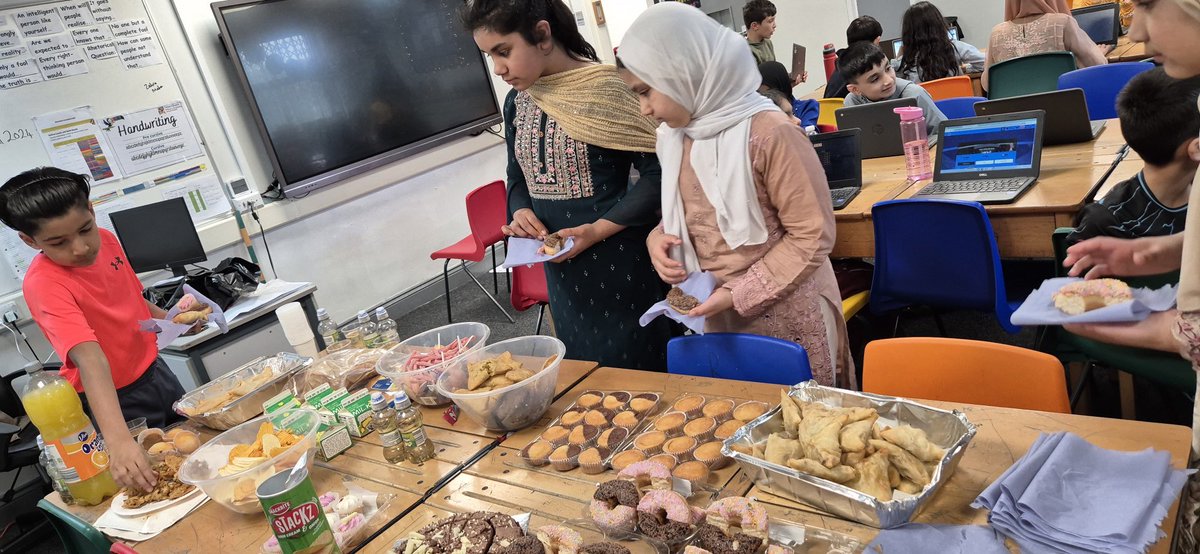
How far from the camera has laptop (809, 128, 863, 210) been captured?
3055 millimetres

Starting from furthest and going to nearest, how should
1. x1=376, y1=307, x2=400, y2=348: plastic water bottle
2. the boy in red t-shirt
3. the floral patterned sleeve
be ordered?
x1=376, y1=307, x2=400, y2=348: plastic water bottle, the boy in red t-shirt, the floral patterned sleeve

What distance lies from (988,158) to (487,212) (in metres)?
2.83

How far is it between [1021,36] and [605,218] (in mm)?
3402

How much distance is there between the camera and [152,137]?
414cm

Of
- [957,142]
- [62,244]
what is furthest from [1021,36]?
[62,244]

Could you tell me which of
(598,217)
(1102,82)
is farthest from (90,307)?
(1102,82)

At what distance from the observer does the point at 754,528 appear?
1.11m

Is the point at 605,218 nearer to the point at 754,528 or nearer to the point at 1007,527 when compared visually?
the point at 754,528

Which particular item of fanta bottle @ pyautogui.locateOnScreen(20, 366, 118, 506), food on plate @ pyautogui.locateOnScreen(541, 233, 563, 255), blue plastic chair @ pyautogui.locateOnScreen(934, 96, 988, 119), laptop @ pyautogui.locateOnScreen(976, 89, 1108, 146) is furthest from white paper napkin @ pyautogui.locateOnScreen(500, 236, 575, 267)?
blue plastic chair @ pyautogui.locateOnScreen(934, 96, 988, 119)

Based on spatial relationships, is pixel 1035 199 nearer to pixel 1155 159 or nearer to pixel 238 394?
pixel 1155 159

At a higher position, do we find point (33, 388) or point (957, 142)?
point (33, 388)

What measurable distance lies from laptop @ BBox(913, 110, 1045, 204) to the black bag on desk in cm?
326

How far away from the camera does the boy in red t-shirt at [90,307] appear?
1843 millimetres

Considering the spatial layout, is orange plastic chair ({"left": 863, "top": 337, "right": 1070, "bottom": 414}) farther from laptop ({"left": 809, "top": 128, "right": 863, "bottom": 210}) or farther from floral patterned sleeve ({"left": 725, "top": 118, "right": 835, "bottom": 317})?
laptop ({"left": 809, "top": 128, "right": 863, "bottom": 210})
